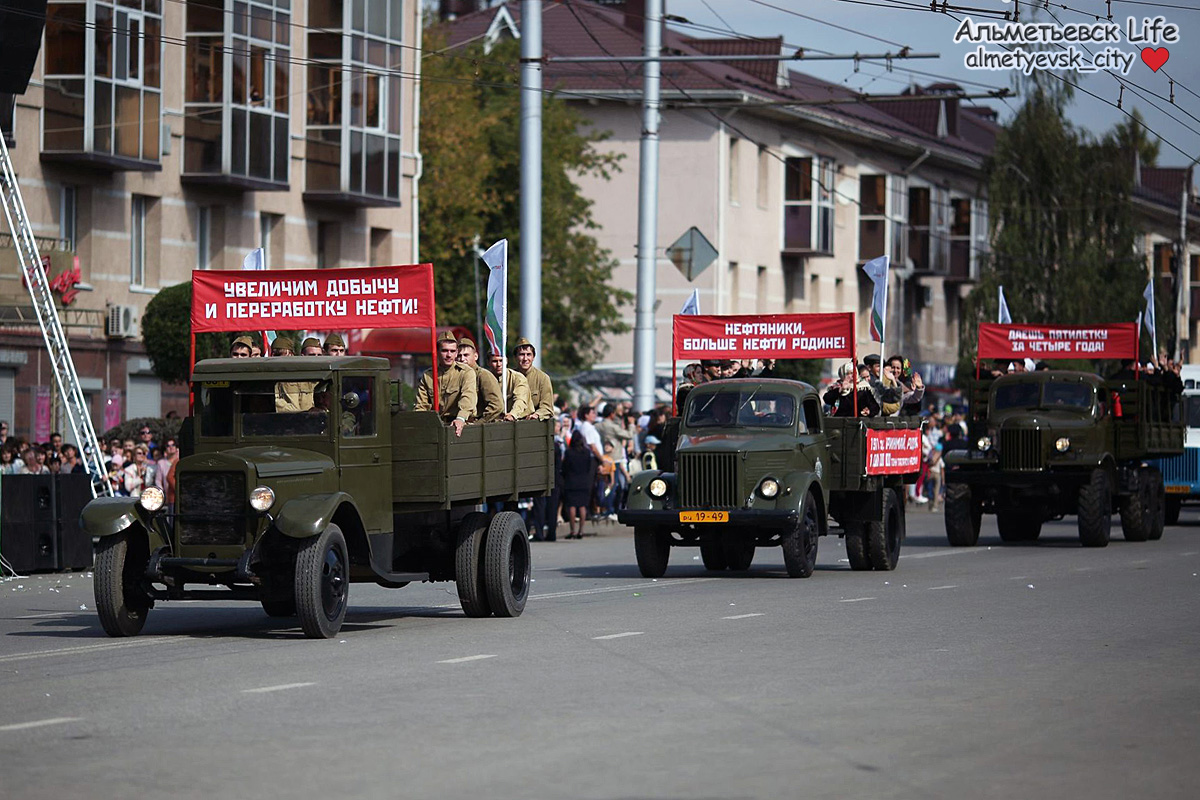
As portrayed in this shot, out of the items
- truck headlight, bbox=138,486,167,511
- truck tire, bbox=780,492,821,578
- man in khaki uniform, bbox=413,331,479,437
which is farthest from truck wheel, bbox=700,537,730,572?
truck headlight, bbox=138,486,167,511

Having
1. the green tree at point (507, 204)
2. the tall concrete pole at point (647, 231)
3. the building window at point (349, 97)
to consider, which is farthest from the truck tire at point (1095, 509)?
the green tree at point (507, 204)

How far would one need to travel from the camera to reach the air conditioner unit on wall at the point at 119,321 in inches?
1516

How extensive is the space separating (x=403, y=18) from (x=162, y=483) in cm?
2282

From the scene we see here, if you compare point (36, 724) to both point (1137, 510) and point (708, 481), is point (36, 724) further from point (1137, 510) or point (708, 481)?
point (1137, 510)

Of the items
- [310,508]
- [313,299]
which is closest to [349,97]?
[313,299]

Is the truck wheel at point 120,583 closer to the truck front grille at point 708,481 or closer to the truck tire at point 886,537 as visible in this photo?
the truck front grille at point 708,481

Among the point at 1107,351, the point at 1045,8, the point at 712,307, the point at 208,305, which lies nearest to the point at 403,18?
the point at 712,307

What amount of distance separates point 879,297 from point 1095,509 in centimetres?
399

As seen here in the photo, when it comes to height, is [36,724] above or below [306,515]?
below

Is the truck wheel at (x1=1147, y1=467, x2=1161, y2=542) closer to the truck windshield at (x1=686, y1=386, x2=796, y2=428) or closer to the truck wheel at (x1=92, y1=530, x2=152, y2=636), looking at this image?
the truck windshield at (x1=686, y1=386, x2=796, y2=428)

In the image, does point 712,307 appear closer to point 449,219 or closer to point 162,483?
point 449,219

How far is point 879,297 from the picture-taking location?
90.3ft

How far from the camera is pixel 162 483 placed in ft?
88.1

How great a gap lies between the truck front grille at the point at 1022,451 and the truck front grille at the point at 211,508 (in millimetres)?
15841
